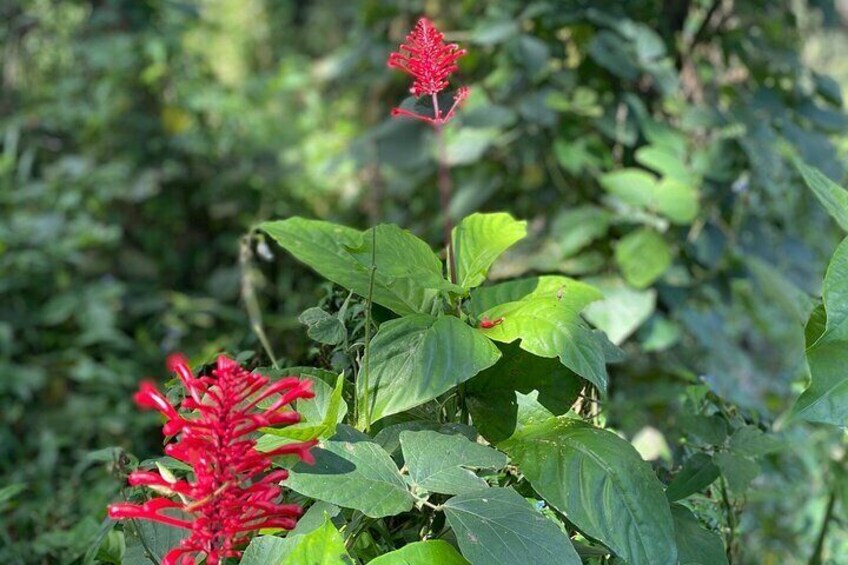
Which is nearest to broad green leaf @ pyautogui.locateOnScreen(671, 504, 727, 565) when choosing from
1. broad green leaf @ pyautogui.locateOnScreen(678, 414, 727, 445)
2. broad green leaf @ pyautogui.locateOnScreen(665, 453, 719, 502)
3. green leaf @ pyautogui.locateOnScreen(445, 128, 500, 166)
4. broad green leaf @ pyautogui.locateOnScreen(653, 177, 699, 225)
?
broad green leaf @ pyautogui.locateOnScreen(665, 453, 719, 502)

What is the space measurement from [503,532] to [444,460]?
86 millimetres

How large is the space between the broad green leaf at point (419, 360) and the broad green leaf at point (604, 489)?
0.11m

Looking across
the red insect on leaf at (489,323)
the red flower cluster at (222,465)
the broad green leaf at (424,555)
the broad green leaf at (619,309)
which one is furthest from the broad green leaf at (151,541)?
the broad green leaf at (619,309)

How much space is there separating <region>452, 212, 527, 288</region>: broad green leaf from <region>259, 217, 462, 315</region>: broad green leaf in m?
0.05

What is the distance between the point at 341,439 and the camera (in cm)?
87

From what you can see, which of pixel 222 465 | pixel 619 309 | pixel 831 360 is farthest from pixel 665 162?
pixel 222 465

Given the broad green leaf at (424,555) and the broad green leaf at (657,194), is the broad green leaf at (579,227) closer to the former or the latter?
the broad green leaf at (657,194)

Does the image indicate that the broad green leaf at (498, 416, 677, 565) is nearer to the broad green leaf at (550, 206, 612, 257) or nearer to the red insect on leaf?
the red insect on leaf

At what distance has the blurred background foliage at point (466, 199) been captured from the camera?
2277mm

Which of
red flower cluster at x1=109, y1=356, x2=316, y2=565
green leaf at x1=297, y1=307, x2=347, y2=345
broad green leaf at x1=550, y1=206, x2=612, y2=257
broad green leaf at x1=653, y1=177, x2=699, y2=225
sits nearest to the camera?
red flower cluster at x1=109, y1=356, x2=316, y2=565

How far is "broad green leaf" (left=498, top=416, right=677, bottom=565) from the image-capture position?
2.82 feet

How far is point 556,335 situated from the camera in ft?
3.02

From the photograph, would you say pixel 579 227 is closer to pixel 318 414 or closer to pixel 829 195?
pixel 829 195

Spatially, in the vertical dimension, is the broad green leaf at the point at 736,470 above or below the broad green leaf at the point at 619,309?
above
